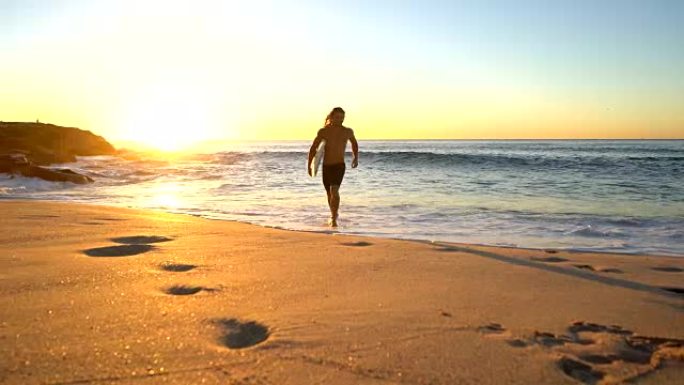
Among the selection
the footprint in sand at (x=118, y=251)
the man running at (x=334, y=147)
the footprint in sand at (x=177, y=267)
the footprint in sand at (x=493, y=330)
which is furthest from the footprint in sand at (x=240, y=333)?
the man running at (x=334, y=147)

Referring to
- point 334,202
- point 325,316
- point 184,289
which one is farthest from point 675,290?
point 334,202


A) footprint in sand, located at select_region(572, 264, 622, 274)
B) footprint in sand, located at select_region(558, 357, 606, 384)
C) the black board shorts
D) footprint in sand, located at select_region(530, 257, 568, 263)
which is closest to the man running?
the black board shorts

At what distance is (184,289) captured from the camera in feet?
8.35

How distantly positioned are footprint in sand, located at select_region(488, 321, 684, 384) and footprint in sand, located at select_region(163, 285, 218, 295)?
1.52 meters

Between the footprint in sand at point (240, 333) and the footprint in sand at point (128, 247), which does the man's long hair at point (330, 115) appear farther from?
the footprint in sand at point (240, 333)

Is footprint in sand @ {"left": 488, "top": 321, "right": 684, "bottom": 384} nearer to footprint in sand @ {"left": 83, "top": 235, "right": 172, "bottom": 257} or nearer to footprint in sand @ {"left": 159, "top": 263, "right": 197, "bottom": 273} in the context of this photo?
footprint in sand @ {"left": 159, "top": 263, "right": 197, "bottom": 273}

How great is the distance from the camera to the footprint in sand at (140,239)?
3.88m

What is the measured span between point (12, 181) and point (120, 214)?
7.98 meters

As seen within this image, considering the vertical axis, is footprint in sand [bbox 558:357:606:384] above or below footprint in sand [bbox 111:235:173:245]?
below

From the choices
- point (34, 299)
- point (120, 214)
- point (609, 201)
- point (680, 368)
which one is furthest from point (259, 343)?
point (609, 201)

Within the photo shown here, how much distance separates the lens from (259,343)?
1825 mm

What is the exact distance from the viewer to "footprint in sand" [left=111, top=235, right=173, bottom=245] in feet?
12.7

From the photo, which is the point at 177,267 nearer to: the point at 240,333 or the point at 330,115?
the point at 240,333

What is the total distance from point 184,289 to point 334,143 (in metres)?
4.37
